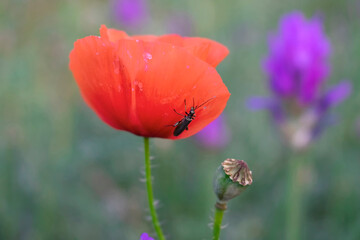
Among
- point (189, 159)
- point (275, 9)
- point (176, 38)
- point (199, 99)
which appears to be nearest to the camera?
point (199, 99)

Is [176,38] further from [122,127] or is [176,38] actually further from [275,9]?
[275,9]

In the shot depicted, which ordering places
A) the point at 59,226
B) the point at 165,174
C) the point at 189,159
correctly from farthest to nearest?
the point at 189,159 < the point at 165,174 < the point at 59,226

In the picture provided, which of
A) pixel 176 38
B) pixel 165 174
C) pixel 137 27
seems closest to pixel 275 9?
pixel 137 27

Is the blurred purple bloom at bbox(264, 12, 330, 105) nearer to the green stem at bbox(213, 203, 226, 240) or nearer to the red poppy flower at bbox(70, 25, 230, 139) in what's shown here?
the red poppy flower at bbox(70, 25, 230, 139)

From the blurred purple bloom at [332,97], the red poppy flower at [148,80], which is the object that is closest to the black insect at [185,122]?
the red poppy flower at [148,80]

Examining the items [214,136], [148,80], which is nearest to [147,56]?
[148,80]

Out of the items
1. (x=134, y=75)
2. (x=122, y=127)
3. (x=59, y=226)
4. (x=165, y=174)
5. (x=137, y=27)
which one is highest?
(x=137, y=27)

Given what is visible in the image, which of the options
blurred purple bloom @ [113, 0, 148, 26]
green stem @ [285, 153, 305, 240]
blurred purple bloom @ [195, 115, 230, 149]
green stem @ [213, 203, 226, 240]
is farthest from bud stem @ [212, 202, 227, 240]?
blurred purple bloom @ [113, 0, 148, 26]

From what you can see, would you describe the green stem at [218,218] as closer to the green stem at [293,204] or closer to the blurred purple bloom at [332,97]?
the green stem at [293,204]
